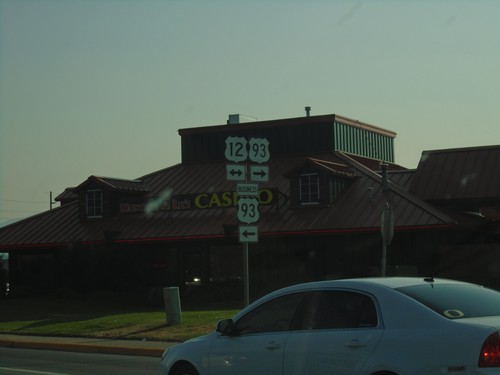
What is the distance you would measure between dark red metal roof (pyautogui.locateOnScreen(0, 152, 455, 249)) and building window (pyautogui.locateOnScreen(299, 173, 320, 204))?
0.40 m

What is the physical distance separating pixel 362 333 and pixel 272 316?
1335 mm

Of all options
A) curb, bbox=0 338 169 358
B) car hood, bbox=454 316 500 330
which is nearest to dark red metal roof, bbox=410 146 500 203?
curb, bbox=0 338 169 358

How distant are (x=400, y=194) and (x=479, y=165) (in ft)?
12.1

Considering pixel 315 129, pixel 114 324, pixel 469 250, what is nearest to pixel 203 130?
pixel 315 129

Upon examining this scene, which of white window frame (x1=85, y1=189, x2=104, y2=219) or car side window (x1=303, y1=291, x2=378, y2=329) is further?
white window frame (x1=85, y1=189, x2=104, y2=219)

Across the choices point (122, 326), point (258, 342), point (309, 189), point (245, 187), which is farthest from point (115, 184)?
point (258, 342)

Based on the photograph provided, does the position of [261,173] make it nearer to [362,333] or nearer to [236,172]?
[236,172]

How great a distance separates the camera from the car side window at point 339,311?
7.97 metres

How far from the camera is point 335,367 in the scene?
25.9 feet

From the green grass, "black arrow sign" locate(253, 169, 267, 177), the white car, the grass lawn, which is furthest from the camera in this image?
the grass lawn

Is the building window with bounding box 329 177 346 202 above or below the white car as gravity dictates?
above

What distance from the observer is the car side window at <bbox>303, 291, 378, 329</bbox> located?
7973 millimetres

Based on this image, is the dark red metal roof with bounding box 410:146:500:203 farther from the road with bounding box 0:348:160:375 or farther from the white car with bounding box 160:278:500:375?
the white car with bounding box 160:278:500:375

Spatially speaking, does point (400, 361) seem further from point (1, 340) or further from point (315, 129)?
point (315, 129)
